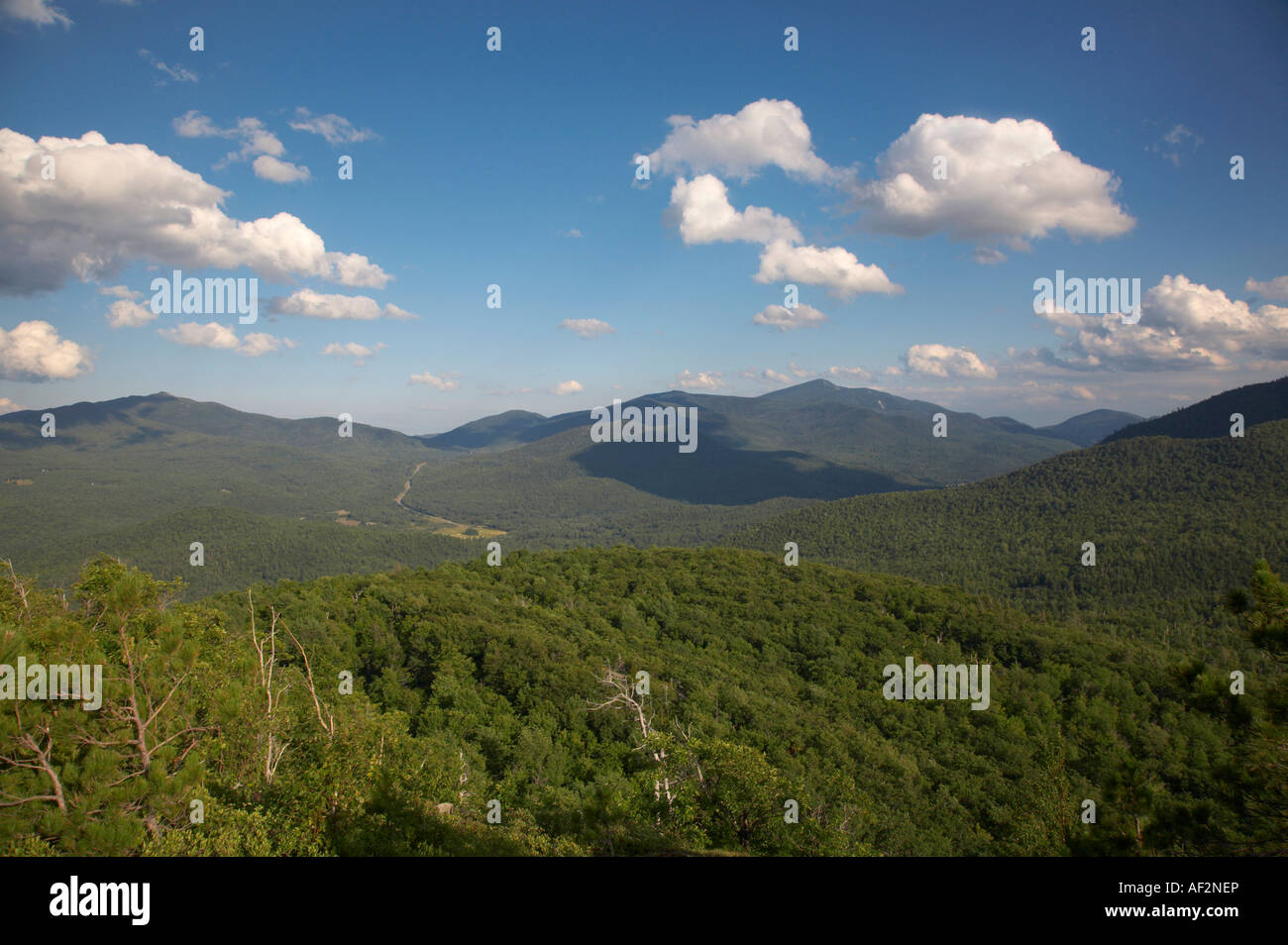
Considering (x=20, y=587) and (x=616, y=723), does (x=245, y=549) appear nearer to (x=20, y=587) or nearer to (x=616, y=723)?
(x=616, y=723)

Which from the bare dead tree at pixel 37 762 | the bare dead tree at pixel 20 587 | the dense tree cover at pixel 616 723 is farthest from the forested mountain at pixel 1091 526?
the bare dead tree at pixel 20 587

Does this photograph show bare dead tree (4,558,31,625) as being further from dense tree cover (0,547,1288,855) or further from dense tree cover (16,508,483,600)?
dense tree cover (16,508,483,600)

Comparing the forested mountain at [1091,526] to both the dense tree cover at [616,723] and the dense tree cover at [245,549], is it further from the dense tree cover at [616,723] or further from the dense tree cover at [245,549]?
the dense tree cover at [245,549]

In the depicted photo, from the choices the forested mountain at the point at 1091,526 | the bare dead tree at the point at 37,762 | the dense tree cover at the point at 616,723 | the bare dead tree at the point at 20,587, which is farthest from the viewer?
the forested mountain at the point at 1091,526

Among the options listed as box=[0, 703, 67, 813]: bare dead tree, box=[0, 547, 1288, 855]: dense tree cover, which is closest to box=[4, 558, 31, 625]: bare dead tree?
box=[0, 547, 1288, 855]: dense tree cover
